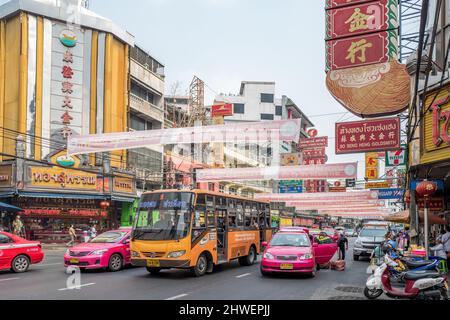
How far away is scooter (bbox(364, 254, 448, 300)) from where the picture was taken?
9961mm

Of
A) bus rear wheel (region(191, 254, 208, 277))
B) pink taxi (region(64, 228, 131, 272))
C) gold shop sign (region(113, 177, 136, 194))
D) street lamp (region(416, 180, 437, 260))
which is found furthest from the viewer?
gold shop sign (region(113, 177, 136, 194))

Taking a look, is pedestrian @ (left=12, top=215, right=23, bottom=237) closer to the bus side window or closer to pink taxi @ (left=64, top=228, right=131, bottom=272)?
pink taxi @ (left=64, top=228, right=131, bottom=272)

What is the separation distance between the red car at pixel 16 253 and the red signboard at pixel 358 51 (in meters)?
12.4

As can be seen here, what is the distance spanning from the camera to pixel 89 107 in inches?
1372

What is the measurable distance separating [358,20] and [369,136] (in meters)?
4.17

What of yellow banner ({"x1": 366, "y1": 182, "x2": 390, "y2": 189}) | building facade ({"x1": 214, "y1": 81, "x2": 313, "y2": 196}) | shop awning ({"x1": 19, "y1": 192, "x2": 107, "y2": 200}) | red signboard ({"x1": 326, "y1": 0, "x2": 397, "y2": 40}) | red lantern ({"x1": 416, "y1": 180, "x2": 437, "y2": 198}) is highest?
building facade ({"x1": 214, "y1": 81, "x2": 313, "y2": 196})

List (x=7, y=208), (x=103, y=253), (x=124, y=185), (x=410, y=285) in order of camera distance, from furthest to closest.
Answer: (x=124, y=185) → (x=7, y=208) → (x=103, y=253) → (x=410, y=285)

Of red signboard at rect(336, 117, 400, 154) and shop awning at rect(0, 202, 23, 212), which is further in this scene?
shop awning at rect(0, 202, 23, 212)

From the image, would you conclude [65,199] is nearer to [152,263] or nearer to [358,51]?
[152,263]

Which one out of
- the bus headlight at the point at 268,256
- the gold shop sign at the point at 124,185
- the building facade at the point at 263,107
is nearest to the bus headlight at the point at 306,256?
the bus headlight at the point at 268,256

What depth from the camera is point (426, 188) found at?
47.1 feet

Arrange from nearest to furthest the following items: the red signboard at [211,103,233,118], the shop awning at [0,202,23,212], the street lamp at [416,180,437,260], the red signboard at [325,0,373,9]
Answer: the street lamp at [416,180,437,260] < the red signboard at [325,0,373,9] < the shop awning at [0,202,23,212] < the red signboard at [211,103,233,118]

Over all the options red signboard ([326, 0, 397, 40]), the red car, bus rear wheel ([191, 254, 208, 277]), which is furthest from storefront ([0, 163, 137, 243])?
red signboard ([326, 0, 397, 40])

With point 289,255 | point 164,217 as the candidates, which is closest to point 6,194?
point 164,217
